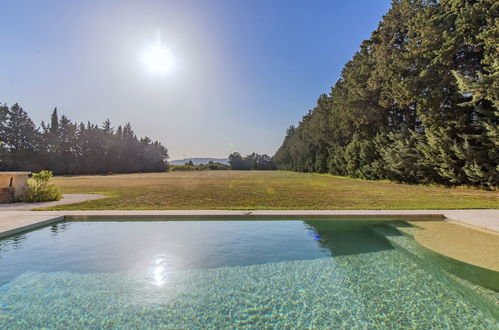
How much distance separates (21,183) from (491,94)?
19.3 metres

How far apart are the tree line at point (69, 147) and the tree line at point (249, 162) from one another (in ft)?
96.2

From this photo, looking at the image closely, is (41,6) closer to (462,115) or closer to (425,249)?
(425,249)

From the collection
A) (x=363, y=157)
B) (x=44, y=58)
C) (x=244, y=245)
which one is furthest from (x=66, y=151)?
(x=244, y=245)

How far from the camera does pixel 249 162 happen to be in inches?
3561

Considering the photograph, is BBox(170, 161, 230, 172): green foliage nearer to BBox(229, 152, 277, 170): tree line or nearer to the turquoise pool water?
BBox(229, 152, 277, 170): tree line

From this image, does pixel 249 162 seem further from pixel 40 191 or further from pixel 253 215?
pixel 253 215

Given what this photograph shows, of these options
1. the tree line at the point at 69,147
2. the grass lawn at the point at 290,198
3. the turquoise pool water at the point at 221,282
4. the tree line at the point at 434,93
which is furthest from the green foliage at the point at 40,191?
the tree line at the point at 69,147

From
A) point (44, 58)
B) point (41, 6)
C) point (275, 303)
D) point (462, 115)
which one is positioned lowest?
point (275, 303)

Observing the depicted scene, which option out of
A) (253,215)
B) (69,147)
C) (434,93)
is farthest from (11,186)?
(69,147)

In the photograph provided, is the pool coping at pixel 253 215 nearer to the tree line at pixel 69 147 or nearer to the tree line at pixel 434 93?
the tree line at pixel 434 93

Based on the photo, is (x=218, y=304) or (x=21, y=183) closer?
(x=218, y=304)

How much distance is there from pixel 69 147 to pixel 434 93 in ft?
187

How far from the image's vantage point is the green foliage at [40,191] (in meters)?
10.3

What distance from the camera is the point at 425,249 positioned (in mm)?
4754
